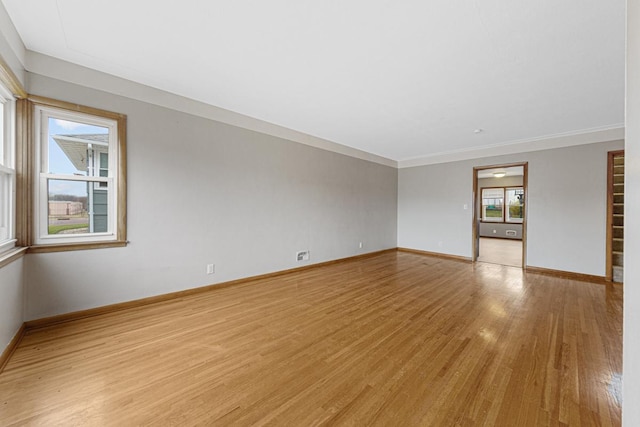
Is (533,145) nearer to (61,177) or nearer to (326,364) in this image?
(326,364)

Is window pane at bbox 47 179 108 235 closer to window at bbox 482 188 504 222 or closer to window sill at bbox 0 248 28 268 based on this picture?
window sill at bbox 0 248 28 268

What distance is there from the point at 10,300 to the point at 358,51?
359 cm

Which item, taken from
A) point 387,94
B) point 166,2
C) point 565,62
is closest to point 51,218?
point 166,2

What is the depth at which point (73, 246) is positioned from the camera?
2.48m

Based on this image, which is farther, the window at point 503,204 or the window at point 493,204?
the window at point 493,204

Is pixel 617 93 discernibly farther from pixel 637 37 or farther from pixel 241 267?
pixel 241 267

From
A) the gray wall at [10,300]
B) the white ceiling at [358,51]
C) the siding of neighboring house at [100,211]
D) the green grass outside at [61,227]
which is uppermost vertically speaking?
the white ceiling at [358,51]

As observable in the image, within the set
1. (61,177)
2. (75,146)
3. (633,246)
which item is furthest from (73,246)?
(633,246)

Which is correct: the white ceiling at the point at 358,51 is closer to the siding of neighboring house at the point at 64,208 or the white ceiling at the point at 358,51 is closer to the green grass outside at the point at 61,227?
the siding of neighboring house at the point at 64,208

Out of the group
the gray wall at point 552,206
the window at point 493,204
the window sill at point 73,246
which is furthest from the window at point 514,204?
the window sill at point 73,246

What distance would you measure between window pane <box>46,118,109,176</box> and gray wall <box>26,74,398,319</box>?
0.81ft

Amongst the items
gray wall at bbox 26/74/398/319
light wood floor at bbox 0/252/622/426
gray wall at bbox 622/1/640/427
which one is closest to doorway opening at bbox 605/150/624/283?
light wood floor at bbox 0/252/622/426

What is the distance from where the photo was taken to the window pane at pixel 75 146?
2428 millimetres

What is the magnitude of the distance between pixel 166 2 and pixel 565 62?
3.46 metres
